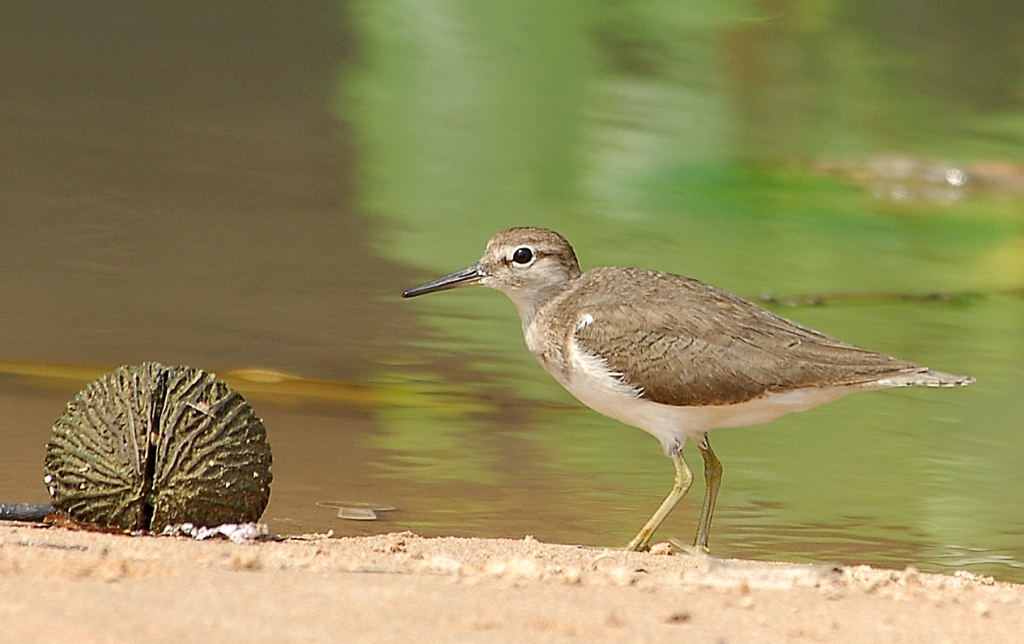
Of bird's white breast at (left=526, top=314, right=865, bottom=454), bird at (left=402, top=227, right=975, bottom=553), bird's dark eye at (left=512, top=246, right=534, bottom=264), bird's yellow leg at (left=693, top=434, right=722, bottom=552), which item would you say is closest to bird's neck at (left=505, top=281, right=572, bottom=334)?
bird's dark eye at (left=512, top=246, right=534, bottom=264)

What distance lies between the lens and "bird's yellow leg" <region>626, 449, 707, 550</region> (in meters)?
5.92

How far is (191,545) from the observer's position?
4.82 metres

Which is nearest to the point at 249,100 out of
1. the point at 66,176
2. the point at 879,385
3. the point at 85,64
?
the point at 85,64

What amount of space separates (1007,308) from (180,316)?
506 cm

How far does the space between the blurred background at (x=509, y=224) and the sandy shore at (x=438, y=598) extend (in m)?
1.31

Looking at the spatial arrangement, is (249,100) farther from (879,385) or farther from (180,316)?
(879,385)

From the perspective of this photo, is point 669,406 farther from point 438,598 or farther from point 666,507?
point 438,598

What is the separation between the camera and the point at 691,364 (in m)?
6.11

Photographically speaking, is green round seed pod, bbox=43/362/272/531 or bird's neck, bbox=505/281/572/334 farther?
bird's neck, bbox=505/281/572/334

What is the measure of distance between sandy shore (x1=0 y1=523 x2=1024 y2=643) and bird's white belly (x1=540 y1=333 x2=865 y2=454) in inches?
45.2

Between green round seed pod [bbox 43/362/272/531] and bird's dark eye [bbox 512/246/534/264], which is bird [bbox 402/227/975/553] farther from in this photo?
green round seed pod [bbox 43/362/272/531]

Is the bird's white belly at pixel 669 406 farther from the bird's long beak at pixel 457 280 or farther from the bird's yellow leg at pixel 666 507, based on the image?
the bird's long beak at pixel 457 280

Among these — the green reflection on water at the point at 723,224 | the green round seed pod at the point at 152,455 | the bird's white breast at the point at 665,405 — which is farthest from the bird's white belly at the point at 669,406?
the green round seed pod at the point at 152,455

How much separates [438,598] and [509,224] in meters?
8.37
